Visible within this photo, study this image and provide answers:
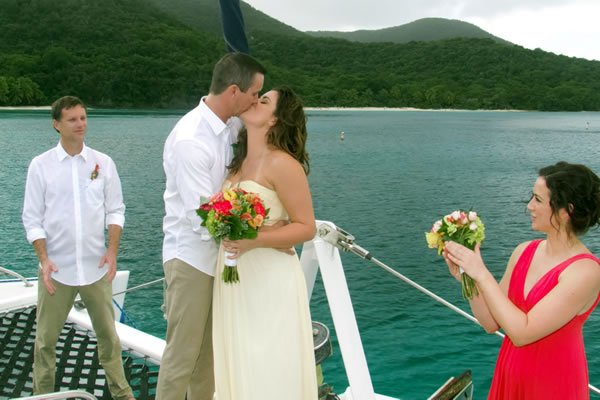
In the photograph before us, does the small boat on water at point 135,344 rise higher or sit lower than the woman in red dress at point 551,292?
lower

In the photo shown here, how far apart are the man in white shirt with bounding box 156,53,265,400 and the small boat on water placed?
19.9 inches

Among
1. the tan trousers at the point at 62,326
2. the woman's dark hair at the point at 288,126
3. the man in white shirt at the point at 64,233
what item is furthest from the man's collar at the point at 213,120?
the tan trousers at the point at 62,326

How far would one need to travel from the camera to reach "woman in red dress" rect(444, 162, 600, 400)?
6.75 ft

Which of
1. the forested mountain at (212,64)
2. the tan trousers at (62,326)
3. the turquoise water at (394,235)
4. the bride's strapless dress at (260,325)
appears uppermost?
the forested mountain at (212,64)

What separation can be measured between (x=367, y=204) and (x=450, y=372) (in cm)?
1371

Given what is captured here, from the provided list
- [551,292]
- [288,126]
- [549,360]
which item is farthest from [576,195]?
[288,126]

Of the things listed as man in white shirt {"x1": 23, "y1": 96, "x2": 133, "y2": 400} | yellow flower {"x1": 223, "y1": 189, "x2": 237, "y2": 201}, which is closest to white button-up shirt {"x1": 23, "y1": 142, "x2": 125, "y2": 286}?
man in white shirt {"x1": 23, "y1": 96, "x2": 133, "y2": 400}

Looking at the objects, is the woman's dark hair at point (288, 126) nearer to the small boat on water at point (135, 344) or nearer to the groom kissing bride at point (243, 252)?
the groom kissing bride at point (243, 252)

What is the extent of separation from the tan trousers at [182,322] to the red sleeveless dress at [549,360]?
1.45 meters

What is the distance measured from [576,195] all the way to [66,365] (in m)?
3.84

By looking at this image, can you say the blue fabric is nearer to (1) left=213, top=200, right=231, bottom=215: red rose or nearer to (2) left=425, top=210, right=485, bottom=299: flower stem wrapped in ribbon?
(1) left=213, top=200, right=231, bottom=215: red rose

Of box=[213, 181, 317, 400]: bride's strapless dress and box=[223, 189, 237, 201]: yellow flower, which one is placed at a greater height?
box=[223, 189, 237, 201]: yellow flower

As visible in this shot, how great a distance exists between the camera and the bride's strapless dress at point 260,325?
2729mm

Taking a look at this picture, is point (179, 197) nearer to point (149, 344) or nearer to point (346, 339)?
point (346, 339)
